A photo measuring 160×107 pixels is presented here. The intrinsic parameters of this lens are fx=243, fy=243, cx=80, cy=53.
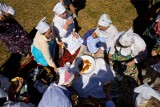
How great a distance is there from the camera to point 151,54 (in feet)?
20.1

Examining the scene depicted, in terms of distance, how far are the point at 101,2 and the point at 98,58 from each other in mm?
3035

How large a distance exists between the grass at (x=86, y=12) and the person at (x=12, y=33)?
1.11 m

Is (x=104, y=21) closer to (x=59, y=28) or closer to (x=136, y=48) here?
(x=136, y=48)

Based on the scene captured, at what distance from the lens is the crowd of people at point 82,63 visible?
4.63 metres

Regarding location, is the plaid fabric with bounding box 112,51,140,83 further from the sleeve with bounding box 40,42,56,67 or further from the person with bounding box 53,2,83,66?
the sleeve with bounding box 40,42,56,67

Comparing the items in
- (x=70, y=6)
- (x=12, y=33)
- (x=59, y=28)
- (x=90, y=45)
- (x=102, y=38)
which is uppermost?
(x=70, y=6)

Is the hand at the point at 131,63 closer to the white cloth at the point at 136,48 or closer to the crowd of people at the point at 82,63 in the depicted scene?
the crowd of people at the point at 82,63

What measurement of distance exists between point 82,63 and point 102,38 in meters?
0.90

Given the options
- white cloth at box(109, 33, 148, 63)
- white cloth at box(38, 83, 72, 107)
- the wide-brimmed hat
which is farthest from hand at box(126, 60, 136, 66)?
white cloth at box(38, 83, 72, 107)

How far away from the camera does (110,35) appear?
553 centimetres

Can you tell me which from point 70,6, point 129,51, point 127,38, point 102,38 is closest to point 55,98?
point 127,38

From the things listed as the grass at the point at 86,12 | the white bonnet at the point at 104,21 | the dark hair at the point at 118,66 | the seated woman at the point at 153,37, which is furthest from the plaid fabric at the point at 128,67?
the grass at the point at 86,12

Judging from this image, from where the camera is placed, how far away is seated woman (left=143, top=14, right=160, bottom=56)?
220 inches

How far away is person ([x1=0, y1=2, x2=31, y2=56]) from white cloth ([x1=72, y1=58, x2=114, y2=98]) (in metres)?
1.84
